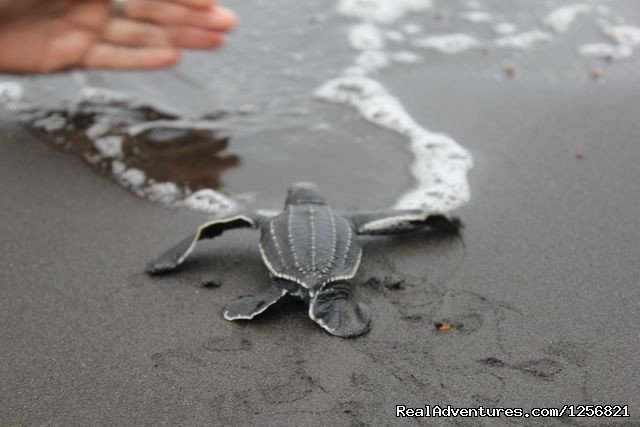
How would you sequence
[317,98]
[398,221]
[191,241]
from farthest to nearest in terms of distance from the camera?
[317,98] < [398,221] < [191,241]

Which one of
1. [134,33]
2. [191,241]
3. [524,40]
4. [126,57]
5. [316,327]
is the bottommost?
[316,327]

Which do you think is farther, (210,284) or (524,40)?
(524,40)

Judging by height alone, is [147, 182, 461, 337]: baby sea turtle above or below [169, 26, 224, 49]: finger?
below

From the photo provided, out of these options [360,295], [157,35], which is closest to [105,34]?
[157,35]

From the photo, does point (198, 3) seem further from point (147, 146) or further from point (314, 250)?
point (314, 250)

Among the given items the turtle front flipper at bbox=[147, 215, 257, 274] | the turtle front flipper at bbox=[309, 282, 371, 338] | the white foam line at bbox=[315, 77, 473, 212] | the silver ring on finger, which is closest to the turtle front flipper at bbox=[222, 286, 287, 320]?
the turtle front flipper at bbox=[309, 282, 371, 338]

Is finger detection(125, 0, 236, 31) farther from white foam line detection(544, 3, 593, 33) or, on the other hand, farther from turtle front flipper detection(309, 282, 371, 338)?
white foam line detection(544, 3, 593, 33)

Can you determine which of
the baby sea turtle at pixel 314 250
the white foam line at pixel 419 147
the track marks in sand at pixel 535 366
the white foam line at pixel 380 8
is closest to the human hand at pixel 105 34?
the white foam line at pixel 419 147

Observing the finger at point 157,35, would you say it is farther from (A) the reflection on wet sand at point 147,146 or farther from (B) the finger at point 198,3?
(A) the reflection on wet sand at point 147,146

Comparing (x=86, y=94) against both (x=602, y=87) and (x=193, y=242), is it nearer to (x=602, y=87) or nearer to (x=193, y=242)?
(x=193, y=242)
